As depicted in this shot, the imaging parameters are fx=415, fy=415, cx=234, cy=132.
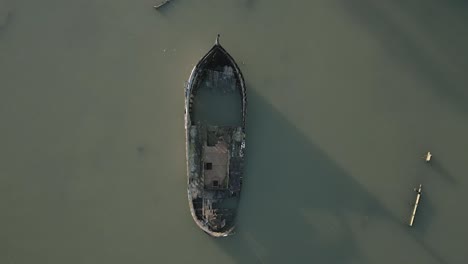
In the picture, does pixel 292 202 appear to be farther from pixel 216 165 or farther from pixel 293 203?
pixel 216 165

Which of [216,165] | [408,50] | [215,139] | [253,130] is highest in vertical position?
[408,50]

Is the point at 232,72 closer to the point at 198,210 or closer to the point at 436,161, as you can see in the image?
the point at 198,210

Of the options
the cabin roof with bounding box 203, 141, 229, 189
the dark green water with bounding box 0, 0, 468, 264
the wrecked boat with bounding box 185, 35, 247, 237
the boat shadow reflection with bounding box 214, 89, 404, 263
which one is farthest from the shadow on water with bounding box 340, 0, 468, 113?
the cabin roof with bounding box 203, 141, 229, 189

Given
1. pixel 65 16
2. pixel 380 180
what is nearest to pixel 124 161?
pixel 65 16

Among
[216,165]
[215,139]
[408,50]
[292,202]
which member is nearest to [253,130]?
[215,139]

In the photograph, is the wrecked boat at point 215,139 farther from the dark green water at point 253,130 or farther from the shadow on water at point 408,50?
the shadow on water at point 408,50

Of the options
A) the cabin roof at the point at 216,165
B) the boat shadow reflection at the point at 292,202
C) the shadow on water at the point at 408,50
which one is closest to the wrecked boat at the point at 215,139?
the cabin roof at the point at 216,165
